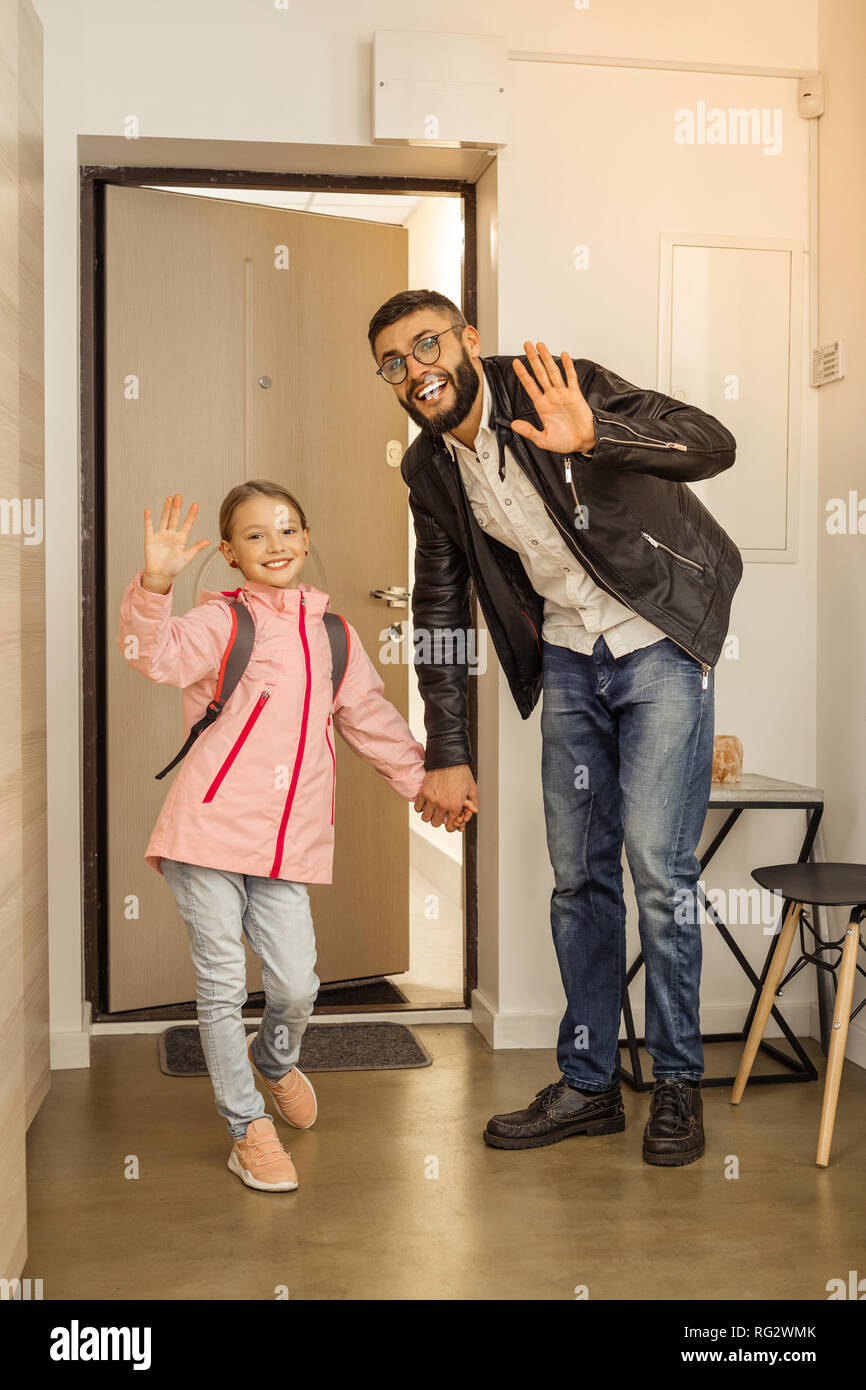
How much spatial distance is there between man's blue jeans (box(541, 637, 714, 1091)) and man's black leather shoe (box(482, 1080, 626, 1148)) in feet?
0.09

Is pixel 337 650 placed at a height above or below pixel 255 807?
above

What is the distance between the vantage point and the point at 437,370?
2.11 m

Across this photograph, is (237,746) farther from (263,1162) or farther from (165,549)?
(263,1162)

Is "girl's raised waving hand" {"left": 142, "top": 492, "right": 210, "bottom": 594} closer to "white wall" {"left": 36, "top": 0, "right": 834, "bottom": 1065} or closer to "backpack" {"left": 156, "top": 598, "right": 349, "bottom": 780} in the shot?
"backpack" {"left": 156, "top": 598, "right": 349, "bottom": 780}

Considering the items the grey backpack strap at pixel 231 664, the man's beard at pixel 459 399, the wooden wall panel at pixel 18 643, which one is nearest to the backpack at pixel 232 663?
the grey backpack strap at pixel 231 664

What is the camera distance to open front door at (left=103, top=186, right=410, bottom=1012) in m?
3.07

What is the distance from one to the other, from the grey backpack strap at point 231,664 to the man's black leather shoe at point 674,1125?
3.50ft

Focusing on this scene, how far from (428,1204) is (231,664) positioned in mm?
970

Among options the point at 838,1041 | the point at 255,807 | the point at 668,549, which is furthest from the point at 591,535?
the point at 838,1041

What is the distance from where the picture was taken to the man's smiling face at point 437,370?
2.12m

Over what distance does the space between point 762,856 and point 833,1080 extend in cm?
86

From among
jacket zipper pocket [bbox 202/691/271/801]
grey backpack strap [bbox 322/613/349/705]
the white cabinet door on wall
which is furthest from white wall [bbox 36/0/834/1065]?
jacket zipper pocket [bbox 202/691/271/801]

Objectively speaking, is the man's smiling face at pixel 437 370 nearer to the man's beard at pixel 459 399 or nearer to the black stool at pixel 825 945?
the man's beard at pixel 459 399
